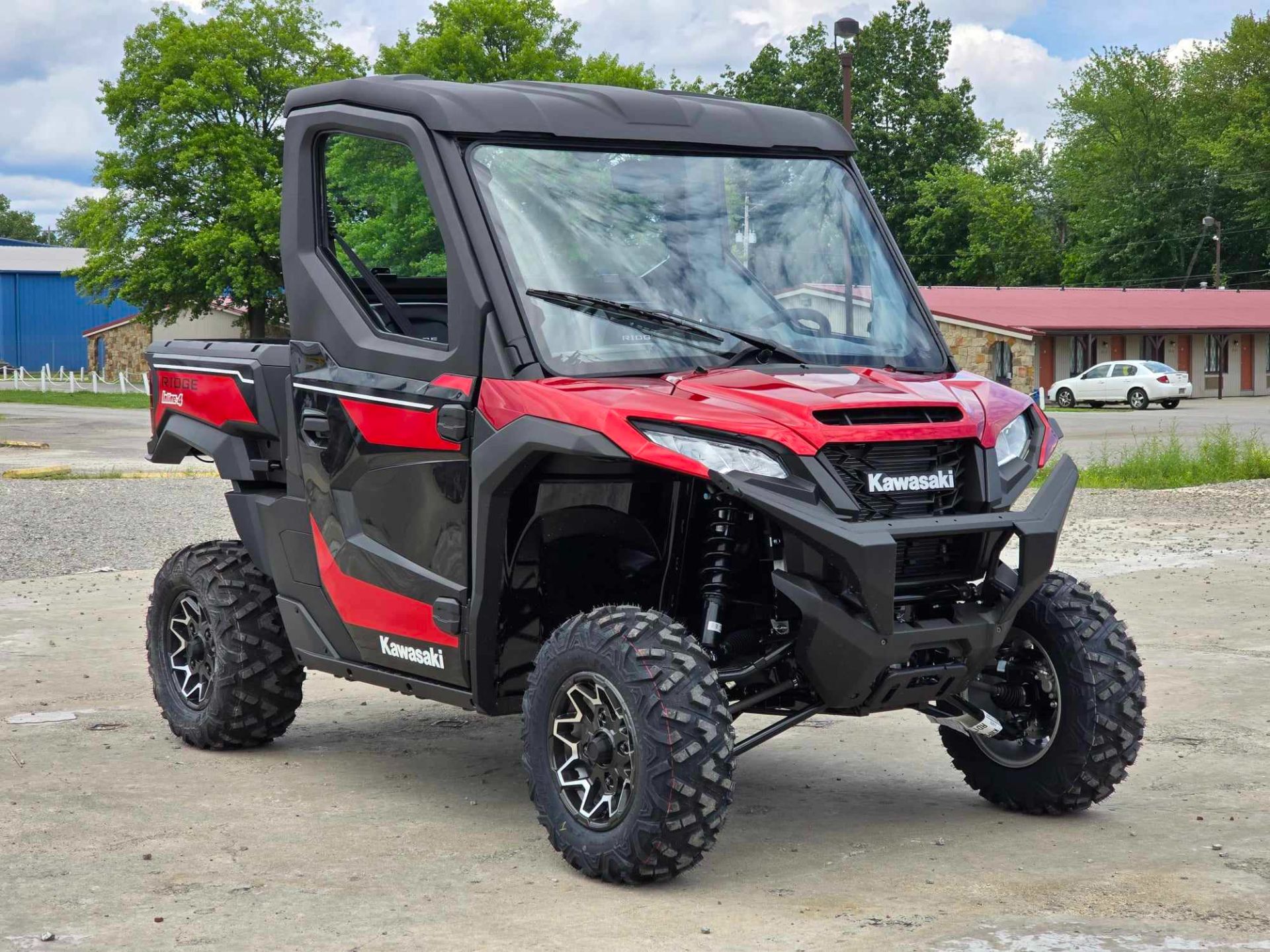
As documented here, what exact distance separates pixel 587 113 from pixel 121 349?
240ft

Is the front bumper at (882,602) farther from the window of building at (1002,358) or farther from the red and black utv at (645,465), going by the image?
the window of building at (1002,358)

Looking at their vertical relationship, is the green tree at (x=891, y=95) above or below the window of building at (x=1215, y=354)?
above

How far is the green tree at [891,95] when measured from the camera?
88875 millimetres

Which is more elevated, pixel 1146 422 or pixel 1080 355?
pixel 1080 355

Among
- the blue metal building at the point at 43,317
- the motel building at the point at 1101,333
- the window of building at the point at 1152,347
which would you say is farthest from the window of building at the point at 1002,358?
the blue metal building at the point at 43,317

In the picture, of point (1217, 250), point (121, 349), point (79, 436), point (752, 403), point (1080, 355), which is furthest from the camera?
point (1217, 250)

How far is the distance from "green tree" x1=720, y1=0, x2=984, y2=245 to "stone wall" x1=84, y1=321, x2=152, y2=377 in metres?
34.1

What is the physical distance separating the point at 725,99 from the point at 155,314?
5468 cm

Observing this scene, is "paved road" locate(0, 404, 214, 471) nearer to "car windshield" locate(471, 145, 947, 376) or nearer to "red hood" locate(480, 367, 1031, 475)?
"car windshield" locate(471, 145, 947, 376)

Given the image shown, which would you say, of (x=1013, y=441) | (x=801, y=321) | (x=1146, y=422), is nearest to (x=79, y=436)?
(x=1146, y=422)

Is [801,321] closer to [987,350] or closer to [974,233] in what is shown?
[987,350]

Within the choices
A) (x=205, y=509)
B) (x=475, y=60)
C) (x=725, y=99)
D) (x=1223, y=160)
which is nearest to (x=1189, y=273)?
(x=1223, y=160)

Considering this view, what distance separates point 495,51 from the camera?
60.6m

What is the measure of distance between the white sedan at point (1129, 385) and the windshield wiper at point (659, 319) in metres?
46.3
